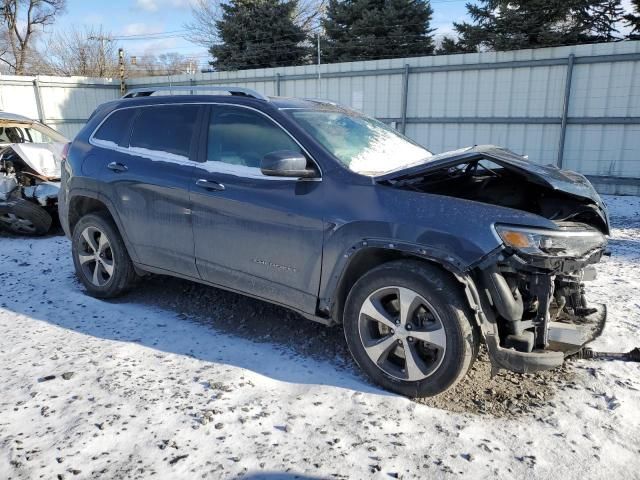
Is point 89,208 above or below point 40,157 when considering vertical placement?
below

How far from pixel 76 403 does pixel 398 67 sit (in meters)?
11.5

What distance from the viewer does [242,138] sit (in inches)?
148

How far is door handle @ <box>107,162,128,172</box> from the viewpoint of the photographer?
4.34 m

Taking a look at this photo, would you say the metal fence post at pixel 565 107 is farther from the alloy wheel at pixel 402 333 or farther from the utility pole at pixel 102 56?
the utility pole at pixel 102 56

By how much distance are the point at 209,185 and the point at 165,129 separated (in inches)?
32.6

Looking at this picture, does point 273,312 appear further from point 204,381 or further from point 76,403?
point 76,403

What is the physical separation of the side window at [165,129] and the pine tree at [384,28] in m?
17.7

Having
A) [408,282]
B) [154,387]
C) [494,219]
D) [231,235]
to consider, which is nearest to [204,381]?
[154,387]

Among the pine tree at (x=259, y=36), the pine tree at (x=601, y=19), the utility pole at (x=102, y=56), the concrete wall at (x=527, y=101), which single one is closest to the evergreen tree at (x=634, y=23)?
the pine tree at (x=601, y=19)

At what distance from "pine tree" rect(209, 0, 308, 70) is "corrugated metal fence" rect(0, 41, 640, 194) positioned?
32.8 ft

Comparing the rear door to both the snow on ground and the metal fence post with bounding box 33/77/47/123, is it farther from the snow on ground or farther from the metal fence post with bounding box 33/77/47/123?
the metal fence post with bounding box 33/77/47/123

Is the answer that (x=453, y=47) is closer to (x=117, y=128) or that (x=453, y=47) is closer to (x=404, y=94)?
(x=404, y=94)

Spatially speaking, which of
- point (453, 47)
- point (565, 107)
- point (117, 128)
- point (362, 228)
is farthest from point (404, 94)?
point (362, 228)

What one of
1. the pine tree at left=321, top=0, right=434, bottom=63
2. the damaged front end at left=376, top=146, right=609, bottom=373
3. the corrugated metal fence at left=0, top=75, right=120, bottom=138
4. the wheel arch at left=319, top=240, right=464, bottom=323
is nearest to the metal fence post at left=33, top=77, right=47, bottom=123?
the corrugated metal fence at left=0, top=75, right=120, bottom=138
